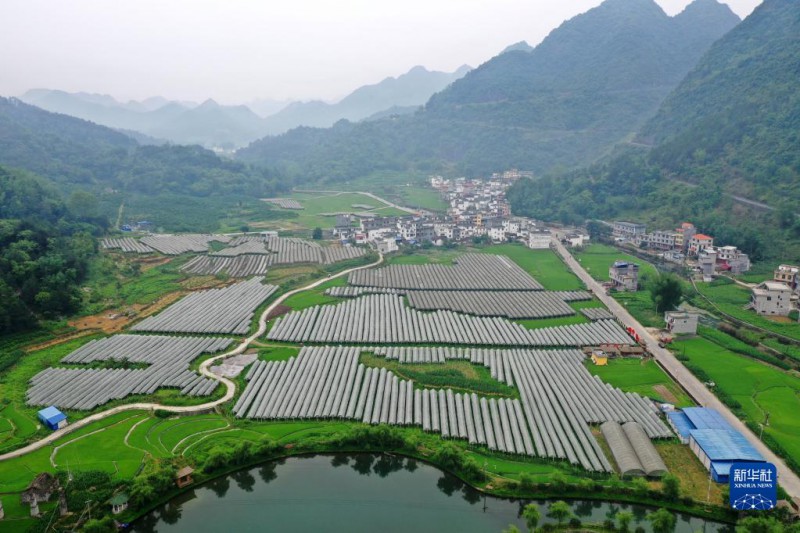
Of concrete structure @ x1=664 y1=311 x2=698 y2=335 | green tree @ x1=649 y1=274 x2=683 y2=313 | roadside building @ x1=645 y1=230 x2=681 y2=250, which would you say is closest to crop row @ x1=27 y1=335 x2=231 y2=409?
concrete structure @ x1=664 y1=311 x2=698 y2=335

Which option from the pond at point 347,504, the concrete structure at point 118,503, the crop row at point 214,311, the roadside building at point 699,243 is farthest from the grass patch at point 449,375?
the roadside building at point 699,243

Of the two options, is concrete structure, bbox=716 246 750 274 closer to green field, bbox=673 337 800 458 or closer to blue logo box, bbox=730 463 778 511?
green field, bbox=673 337 800 458

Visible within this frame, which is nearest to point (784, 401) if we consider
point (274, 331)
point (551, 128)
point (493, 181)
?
point (274, 331)

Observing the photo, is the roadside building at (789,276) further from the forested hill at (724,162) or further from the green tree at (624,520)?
the green tree at (624,520)

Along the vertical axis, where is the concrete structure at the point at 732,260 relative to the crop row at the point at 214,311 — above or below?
above

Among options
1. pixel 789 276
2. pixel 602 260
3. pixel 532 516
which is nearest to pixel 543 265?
pixel 602 260

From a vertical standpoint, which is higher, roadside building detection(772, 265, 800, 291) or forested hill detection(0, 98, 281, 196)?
forested hill detection(0, 98, 281, 196)

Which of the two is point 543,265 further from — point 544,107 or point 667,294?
point 544,107
